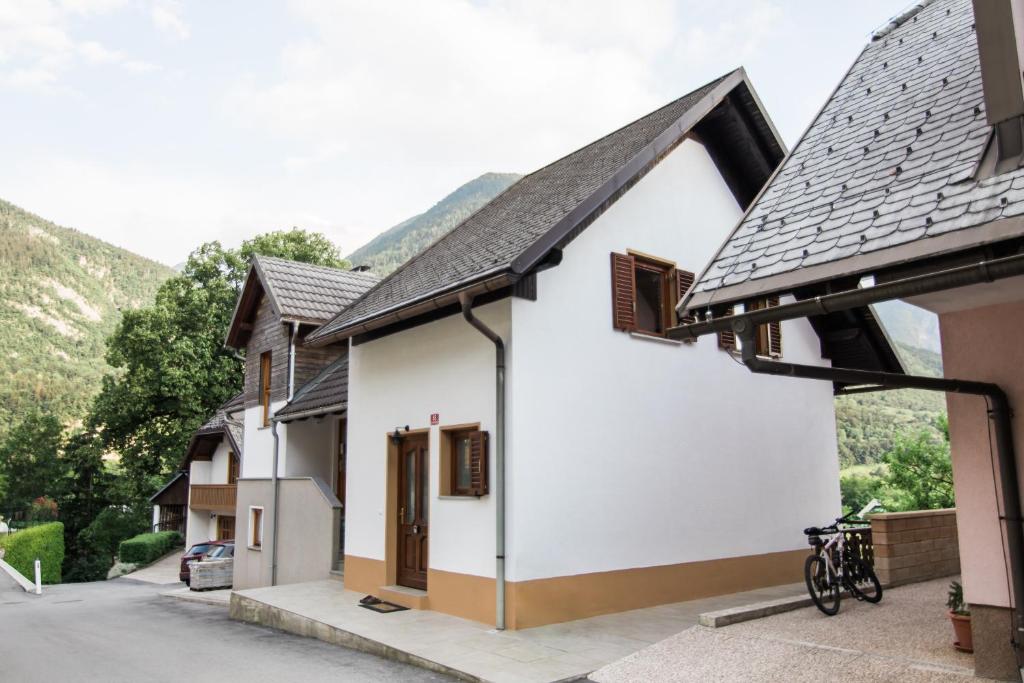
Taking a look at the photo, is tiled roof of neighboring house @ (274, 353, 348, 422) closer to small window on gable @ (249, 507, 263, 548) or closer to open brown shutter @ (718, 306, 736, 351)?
small window on gable @ (249, 507, 263, 548)

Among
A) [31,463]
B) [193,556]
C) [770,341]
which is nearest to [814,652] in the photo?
[770,341]

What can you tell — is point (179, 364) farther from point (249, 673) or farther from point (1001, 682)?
point (1001, 682)

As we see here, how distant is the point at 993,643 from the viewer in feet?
16.9

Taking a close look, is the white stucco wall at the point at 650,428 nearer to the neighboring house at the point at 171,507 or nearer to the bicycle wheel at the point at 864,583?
the bicycle wheel at the point at 864,583

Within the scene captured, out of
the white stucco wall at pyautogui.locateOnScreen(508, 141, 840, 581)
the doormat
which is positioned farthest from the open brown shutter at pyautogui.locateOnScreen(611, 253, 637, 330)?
the doormat

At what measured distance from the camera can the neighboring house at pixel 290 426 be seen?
14633mm

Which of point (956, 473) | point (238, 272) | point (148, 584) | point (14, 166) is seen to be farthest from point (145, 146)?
point (14, 166)

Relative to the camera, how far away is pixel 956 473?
17.8 feet

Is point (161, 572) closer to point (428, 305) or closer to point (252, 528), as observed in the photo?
point (252, 528)

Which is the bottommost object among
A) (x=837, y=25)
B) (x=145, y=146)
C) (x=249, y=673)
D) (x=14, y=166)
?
(x=249, y=673)

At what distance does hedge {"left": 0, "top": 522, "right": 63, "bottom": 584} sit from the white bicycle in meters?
32.1

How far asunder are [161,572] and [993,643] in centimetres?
2936

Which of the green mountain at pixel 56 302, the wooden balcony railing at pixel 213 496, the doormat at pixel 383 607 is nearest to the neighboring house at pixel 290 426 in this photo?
the doormat at pixel 383 607

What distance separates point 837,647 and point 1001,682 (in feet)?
5.26
